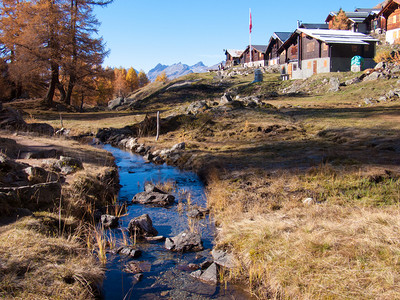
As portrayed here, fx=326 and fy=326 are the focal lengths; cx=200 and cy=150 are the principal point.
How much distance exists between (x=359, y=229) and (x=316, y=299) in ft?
7.66

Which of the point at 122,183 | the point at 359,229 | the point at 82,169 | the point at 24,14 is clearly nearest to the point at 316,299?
the point at 359,229

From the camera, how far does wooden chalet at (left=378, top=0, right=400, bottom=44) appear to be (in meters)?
67.2

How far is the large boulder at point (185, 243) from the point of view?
8523 mm

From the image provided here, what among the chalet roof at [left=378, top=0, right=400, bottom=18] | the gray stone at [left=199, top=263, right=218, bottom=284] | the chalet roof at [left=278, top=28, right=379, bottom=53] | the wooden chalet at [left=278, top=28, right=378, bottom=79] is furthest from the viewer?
the chalet roof at [left=378, top=0, right=400, bottom=18]

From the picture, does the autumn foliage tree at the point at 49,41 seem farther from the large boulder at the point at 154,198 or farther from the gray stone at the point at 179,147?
the large boulder at the point at 154,198

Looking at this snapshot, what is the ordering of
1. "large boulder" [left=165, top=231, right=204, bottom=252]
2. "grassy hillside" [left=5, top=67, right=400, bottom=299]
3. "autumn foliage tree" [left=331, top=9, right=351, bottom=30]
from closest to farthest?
"grassy hillside" [left=5, top=67, right=400, bottom=299] < "large boulder" [left=165, top=231, right=204, bottom=252] < "autumn foliage tree" [left=331, top=9, right=351, bottom=30]

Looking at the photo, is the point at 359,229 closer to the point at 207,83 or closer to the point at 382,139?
the point at 382,139

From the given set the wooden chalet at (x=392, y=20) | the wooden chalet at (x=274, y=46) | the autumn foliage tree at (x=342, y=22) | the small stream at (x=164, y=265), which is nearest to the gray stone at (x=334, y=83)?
the wooden chalet at (x=392, y=20)

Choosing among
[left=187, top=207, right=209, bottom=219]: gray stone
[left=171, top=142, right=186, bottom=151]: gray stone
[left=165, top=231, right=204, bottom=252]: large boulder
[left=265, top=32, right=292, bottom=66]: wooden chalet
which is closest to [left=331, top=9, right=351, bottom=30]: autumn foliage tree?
[left=265, top=32, right=292, bottom=66]: wooden chalet

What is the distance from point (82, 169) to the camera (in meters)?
13.3

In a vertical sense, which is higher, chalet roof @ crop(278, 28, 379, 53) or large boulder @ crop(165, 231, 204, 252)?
chalet roof @ crop(278, 28, 379, 53)

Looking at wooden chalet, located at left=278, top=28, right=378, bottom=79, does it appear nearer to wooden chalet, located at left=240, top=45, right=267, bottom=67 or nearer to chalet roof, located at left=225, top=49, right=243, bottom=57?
wooden chalet, located at left=240, top=45, right=267, bottom=67

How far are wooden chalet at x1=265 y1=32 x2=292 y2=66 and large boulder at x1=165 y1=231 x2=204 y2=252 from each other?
74183 mm

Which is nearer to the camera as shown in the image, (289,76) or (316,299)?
(316,299)
